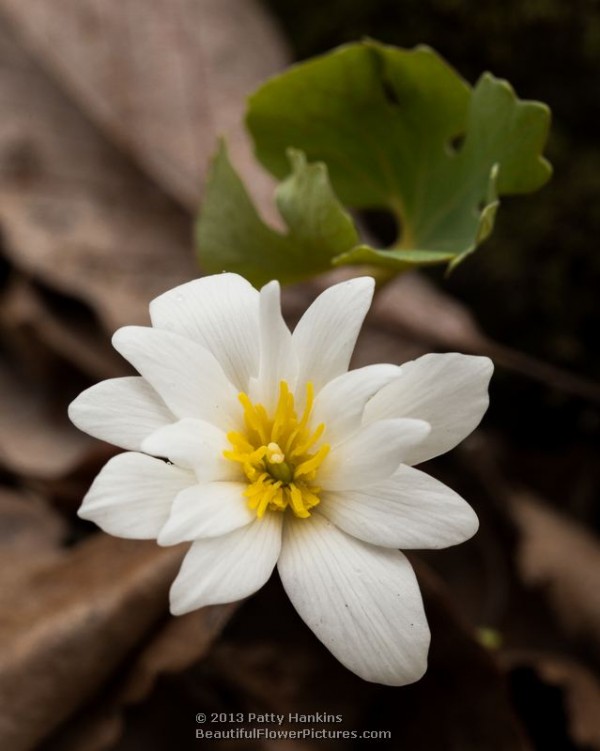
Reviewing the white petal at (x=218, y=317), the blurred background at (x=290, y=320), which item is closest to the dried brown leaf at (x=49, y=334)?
the blurred background at (x=290, y=320)

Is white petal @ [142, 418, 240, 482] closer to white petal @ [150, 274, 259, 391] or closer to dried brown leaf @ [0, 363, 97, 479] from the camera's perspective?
white petal @ [150, 274, 259, 391]

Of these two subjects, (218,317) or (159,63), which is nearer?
(218,317)

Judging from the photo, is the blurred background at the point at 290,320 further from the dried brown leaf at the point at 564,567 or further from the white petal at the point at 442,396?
the white petal at the point at 442,396

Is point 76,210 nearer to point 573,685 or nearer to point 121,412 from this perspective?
point 121,412

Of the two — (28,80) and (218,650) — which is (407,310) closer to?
(218,650)

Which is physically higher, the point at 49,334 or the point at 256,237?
the point at 256,237

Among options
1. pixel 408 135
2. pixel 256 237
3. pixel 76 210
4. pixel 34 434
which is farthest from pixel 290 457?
pixel 76 210
